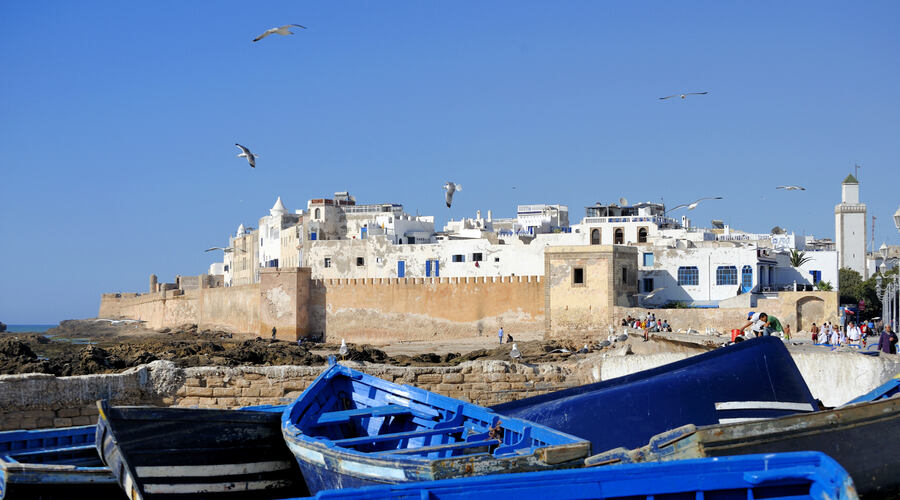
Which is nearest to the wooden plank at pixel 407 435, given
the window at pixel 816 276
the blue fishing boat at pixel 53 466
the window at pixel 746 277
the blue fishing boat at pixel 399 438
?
the blue fishing boat at pixel 399 438

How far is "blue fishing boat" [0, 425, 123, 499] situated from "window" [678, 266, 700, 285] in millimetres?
28541

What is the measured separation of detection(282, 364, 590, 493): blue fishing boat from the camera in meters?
5.07

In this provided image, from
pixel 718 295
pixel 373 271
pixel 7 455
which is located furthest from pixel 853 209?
pixel 7 455

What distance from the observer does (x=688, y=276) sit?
3359cm

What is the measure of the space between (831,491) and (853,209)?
57.6m

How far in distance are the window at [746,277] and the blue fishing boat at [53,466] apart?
28288mm

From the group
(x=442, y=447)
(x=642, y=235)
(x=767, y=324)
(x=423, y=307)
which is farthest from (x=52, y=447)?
(x=642, y=235)

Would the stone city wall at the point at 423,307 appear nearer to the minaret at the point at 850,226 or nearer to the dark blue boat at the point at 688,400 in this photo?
the dark blue boat at the point at 688,400

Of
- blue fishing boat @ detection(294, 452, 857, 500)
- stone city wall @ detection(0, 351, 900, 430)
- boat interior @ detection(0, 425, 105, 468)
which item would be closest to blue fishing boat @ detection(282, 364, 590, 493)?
blue fishing boat @ detection(294, 452, 857, 500)

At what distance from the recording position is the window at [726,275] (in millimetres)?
32625

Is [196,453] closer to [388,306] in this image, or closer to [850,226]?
[388,306]

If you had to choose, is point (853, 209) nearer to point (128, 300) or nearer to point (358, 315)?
point (358, 315)

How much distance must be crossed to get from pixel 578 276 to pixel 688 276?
15.1 feet

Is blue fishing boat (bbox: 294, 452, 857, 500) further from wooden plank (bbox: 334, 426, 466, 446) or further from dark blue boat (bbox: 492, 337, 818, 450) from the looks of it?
dark blue boat (bbox: 492, 337, 818, 450)
